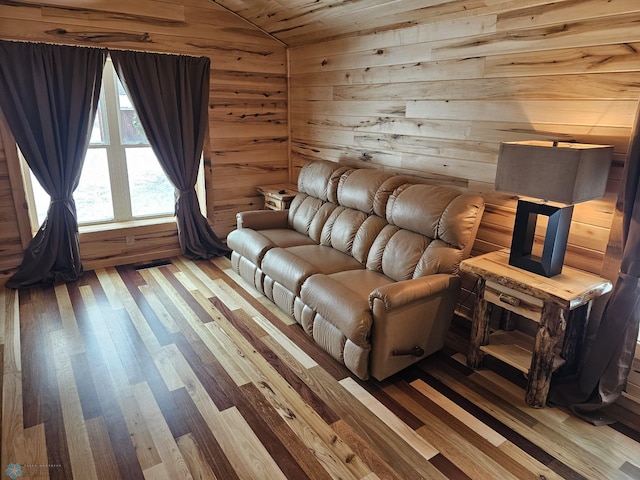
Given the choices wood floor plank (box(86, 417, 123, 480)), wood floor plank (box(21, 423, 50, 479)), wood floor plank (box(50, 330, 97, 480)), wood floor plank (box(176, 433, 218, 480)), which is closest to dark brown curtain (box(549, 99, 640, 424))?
wood floor plank (box(176, 433, 218, 480))

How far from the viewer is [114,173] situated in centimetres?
420

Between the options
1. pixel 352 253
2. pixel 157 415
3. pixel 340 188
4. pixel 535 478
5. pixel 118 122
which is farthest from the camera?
pixel 118 122

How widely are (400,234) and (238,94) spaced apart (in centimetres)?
252

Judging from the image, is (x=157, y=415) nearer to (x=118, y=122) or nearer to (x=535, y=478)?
(x=535, y=478)

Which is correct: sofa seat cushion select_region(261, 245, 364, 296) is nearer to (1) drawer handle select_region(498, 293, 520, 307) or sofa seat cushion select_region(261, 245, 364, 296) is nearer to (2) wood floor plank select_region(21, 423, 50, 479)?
(1) drawer handle select_region(498, 293, 520, 307)

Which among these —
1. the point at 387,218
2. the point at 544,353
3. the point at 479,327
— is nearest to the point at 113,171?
the point at 387,218

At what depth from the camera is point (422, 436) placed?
212 cm

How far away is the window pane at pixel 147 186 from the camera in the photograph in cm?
429

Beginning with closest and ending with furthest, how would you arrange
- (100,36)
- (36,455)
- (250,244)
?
(36,455)
(250,244)
(100,36)

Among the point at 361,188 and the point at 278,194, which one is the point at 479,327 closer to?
the point at 361,188

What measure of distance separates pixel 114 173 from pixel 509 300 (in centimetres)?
373

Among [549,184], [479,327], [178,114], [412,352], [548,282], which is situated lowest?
[412,352]

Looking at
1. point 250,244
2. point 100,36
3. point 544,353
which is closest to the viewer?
point 544,353

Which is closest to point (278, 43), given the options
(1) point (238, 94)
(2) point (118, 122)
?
(1) point (238, 94)
